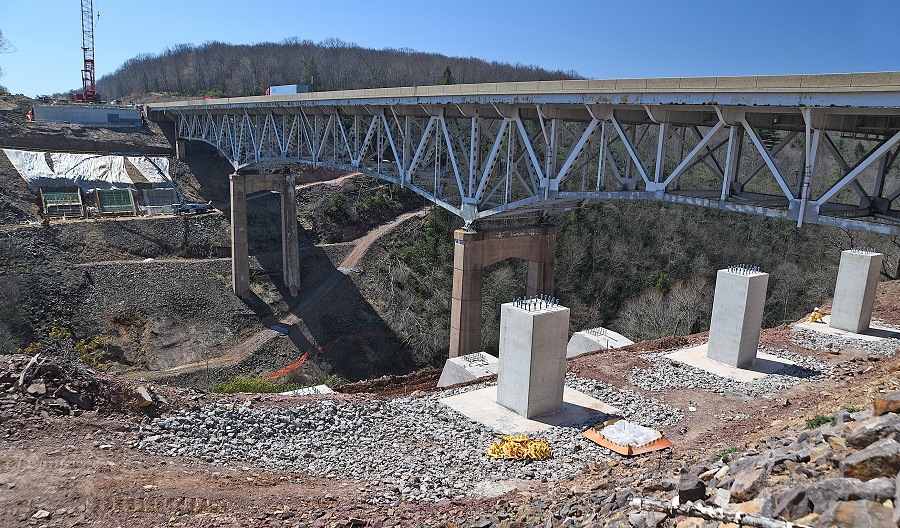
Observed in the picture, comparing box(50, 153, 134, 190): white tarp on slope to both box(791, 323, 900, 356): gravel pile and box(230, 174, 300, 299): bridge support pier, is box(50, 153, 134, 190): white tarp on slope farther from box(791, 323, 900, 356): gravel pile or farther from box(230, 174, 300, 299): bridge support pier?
box(791, 323, 900, 356): gravel pile

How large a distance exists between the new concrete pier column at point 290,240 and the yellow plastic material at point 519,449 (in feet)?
108

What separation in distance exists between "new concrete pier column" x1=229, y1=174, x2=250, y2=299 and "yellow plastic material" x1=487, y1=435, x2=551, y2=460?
3251 centimetres

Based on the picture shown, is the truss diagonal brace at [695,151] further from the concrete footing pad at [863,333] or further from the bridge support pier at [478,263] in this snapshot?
the concrete footing pad at [863,333]

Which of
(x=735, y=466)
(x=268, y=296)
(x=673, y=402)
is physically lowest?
(x=268, y=296)

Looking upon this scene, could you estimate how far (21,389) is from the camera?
11.9m

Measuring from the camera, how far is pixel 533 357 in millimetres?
14992

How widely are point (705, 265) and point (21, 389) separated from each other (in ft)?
141

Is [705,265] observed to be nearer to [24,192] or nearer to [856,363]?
[856,363]

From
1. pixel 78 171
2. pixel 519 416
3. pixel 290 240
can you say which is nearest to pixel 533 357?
pixel 519 416

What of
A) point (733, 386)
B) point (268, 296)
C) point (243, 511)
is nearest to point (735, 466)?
point (243, 511)

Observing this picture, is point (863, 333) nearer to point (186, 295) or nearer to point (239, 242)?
point (239, 242)

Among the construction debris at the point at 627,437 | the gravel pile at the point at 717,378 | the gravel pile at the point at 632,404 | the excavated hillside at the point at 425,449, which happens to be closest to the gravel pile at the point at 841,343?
the excavated hillside at the point at 425,449

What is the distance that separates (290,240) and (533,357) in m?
32.2

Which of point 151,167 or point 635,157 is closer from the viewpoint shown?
point 635,157
